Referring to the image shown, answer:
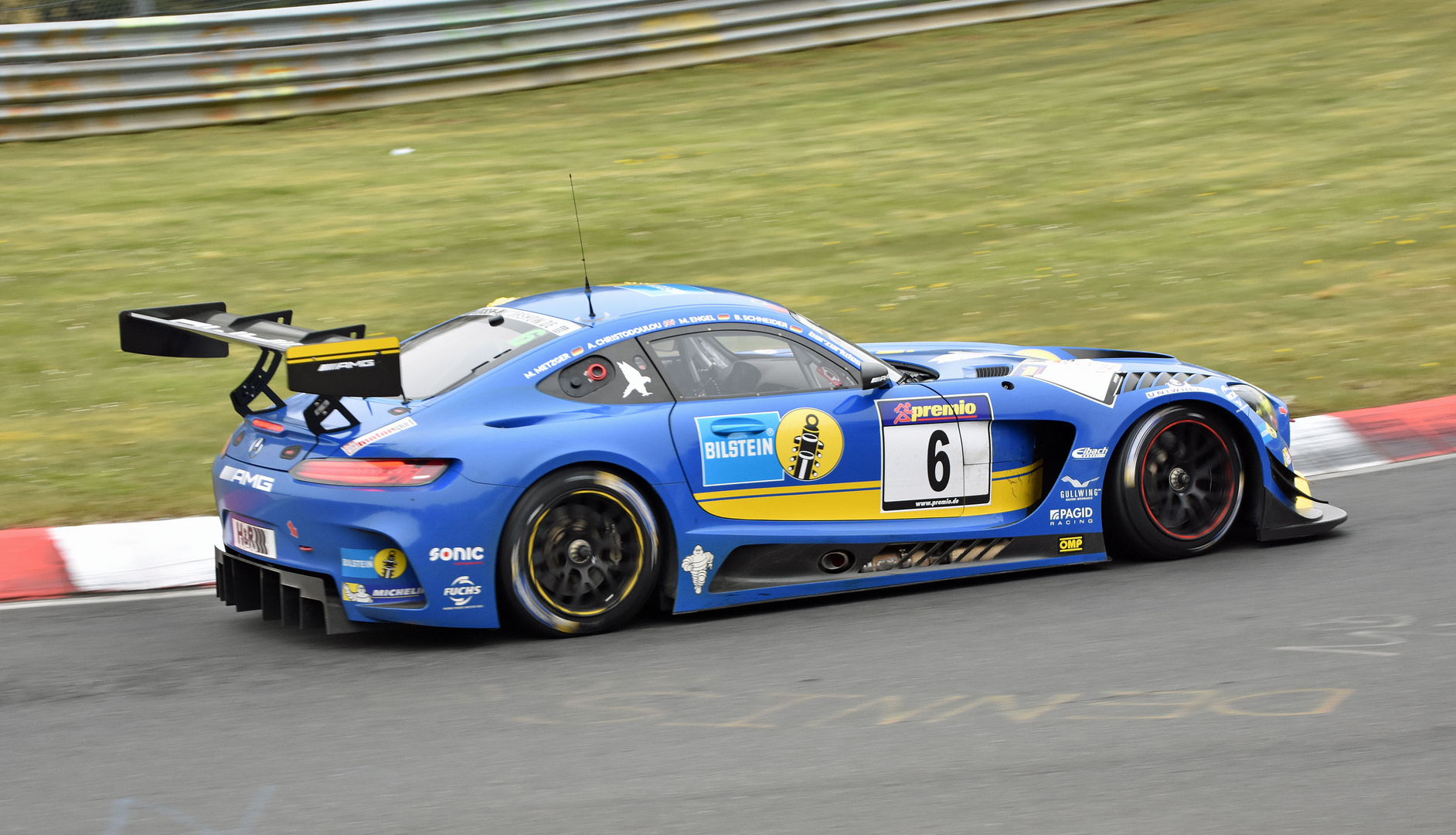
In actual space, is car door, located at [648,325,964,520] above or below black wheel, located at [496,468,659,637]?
above

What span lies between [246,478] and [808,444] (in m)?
2.18

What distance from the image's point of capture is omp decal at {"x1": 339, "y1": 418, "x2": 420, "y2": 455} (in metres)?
5.66

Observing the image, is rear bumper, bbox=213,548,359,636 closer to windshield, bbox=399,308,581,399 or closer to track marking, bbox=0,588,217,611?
track marking, bbox=0,588,217,611

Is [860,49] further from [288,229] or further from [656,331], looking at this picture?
[656,331]

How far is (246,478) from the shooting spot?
593 centimetres

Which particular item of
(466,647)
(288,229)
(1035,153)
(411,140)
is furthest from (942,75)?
(466,647)

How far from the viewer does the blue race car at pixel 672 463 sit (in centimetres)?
566

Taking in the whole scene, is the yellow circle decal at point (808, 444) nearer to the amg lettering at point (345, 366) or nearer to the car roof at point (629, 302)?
the car roof at point (629, 302)

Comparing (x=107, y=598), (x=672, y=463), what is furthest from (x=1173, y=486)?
(x=107, y=598)

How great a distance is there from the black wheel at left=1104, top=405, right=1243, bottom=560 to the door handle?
1.66 m

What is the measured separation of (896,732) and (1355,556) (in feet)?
9.62

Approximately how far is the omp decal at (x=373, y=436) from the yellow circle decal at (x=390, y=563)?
1.27 ft

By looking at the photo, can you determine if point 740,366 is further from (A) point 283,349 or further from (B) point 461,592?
(A) point 283,349

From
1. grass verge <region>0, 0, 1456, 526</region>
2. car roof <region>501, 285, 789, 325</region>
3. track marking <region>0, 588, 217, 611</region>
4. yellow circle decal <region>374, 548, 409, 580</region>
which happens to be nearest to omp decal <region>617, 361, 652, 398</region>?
car roof <region>501, 285, 789, 325</region>
